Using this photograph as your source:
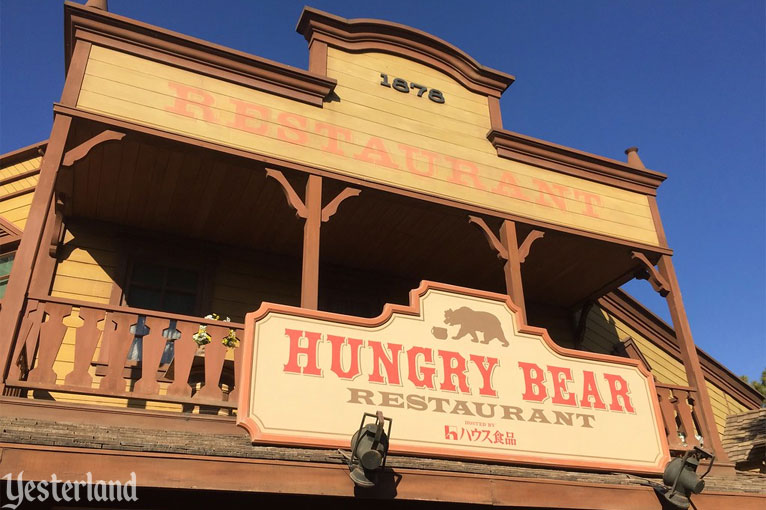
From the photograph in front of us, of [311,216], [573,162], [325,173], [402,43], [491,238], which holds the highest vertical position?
[402,43]

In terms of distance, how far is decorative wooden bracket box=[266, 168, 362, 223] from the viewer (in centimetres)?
781

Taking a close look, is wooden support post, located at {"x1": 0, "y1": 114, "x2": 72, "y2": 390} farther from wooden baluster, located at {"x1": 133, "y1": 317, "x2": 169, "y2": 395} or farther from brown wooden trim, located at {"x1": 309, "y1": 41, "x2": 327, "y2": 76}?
brown wooden trim, located at {"x1": 309, "y1": 41, "x2": 327, "y2": 76}

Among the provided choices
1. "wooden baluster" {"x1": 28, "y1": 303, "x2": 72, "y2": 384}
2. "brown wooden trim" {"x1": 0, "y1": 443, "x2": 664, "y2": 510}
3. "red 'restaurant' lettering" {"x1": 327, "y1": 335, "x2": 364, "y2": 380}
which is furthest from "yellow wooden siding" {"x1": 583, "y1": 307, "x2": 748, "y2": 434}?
"wooden baluster" {"x1": 28, "y1": 303, "x2": 72, "y2": 384}

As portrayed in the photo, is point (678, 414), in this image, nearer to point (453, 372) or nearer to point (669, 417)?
point (669, 417)

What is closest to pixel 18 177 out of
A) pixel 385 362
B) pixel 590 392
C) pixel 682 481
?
pixel 385 362

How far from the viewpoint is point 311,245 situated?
7.55 meters

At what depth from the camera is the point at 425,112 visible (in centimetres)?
973

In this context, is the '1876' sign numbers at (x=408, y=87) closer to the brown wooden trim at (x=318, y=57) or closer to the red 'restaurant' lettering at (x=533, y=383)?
the brown wooden trim at (x=318, y=57)

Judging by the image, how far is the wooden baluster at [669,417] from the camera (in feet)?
26.2

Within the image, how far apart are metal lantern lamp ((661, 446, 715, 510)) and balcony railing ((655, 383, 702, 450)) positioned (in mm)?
1215

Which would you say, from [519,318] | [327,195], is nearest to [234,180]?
[327,195]

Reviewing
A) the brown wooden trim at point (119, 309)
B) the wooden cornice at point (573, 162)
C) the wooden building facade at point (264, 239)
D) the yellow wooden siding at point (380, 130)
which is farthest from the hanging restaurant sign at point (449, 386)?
the wooden cornice at point (573, 162)

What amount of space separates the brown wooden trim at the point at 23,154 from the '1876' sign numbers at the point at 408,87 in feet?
16.9

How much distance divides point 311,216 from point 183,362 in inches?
89.8
